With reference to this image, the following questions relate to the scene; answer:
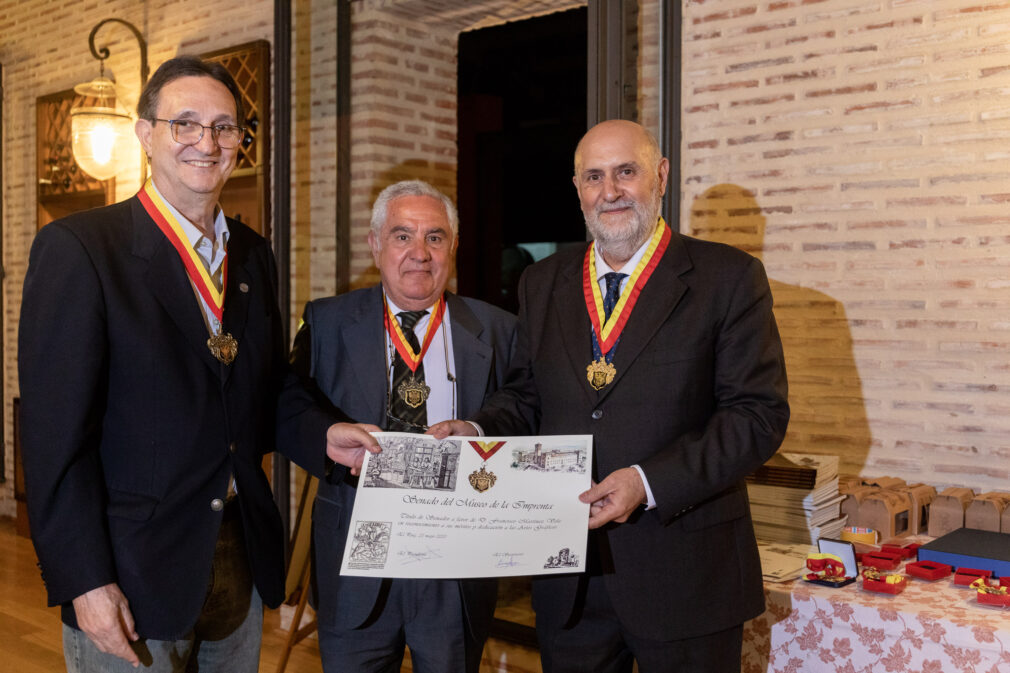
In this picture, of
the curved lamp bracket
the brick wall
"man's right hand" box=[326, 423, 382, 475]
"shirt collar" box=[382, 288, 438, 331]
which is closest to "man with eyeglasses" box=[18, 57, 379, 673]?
"man's right hand" box=[326, 423, 382, 475]

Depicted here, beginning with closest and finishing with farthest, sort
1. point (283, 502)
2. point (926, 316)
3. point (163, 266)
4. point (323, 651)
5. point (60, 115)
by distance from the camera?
point (163, 266), point (323, 651), point (926, 316), point (283, 502), point (60, 115)

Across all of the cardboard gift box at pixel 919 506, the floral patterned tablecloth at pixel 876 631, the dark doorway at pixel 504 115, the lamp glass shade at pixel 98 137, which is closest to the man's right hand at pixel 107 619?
the floral patterned tablecloth at pixel 876 631

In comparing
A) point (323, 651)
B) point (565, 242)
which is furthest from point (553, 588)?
point (565, 242)

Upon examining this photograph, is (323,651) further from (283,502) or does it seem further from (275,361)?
(283,502)

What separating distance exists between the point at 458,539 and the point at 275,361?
63 centimetres

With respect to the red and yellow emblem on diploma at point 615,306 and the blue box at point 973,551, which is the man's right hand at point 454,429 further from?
the blue box at point 973,551

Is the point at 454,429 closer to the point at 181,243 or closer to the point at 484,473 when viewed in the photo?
the point at 484,473

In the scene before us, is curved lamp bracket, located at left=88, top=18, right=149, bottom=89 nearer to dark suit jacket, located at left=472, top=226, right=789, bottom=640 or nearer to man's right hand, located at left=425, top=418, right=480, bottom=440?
man's right hand, located at left=425, top=418, right=480, bottom=440

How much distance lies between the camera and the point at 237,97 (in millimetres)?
2004

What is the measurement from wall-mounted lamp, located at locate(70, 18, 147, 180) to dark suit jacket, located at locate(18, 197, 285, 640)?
4645mm

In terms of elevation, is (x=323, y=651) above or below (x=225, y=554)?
below

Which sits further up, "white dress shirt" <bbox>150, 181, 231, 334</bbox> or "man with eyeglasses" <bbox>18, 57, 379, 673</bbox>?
"white dress shirt" <bbox>150, 181, 231, 334</bbox>

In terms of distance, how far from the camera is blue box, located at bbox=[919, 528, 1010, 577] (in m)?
2.69

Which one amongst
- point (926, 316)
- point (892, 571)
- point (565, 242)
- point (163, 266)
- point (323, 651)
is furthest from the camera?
point (565, 242)
